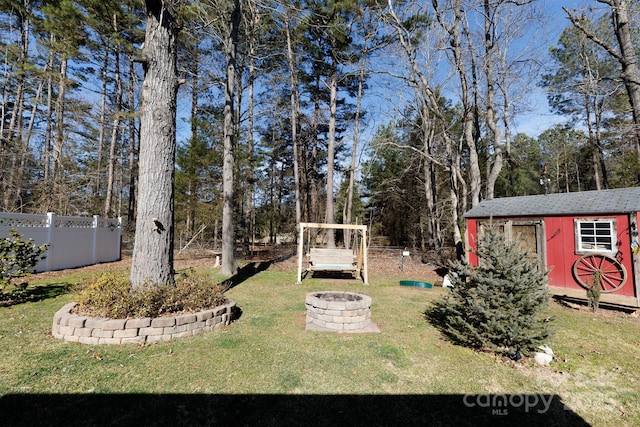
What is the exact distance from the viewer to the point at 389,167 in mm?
20531

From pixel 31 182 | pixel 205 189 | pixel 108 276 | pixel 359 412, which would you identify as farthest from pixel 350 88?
pixel 31 182

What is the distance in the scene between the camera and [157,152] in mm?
4500

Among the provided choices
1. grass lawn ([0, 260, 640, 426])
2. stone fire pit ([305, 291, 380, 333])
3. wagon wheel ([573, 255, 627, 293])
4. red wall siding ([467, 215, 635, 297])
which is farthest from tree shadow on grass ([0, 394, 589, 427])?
wagon wheel ([573, 255, 627, 293])

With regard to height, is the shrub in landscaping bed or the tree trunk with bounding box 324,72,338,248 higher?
the tree trunk with bounding box 324,72,338,248

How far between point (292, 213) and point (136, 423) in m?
22.8

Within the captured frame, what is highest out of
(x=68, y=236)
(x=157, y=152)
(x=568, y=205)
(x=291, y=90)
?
(x=291, y=90)

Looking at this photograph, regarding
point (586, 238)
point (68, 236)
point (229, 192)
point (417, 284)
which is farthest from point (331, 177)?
point (68, 236)

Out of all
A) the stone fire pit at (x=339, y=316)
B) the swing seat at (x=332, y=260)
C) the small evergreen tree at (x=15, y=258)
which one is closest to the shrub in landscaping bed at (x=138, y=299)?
the stone fire pit at (x=339, y=316)

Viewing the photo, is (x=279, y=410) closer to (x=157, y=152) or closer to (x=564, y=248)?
(x=157, y=152)

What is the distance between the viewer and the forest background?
10109mm

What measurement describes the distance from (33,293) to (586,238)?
12.0 m

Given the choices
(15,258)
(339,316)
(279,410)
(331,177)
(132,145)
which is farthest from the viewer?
(132,145)

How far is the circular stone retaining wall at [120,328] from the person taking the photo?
3365 mm

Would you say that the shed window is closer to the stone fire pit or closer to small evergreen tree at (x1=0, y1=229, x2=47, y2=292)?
the stone fire pit
